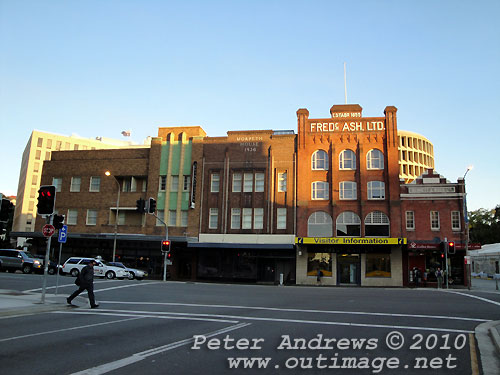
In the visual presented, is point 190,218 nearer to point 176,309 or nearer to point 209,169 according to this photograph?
point 209,169

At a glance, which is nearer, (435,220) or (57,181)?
(435,220)

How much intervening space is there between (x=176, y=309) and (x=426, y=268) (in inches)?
1326

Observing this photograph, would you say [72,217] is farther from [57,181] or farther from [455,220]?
[455,220]

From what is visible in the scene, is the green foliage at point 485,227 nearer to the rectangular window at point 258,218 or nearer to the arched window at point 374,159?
the arched window at point 374,159

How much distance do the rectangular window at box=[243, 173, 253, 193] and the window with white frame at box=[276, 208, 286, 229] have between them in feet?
12.3

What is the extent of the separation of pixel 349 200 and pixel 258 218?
30.6ft

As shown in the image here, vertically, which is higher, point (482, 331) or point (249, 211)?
point (249, 211)

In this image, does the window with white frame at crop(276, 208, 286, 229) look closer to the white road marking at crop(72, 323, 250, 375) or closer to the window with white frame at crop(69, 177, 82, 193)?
the window with white frame at crop(69, 177, 82, 193)

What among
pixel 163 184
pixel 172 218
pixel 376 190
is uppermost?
pixel 163 184

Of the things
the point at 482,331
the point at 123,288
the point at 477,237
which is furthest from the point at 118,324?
the point at 477,237

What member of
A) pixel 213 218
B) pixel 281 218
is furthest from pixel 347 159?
pixel 213 218

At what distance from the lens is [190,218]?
4712 centimetres

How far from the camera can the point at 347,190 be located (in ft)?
148

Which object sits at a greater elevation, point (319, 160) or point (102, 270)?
point (319, 160)
